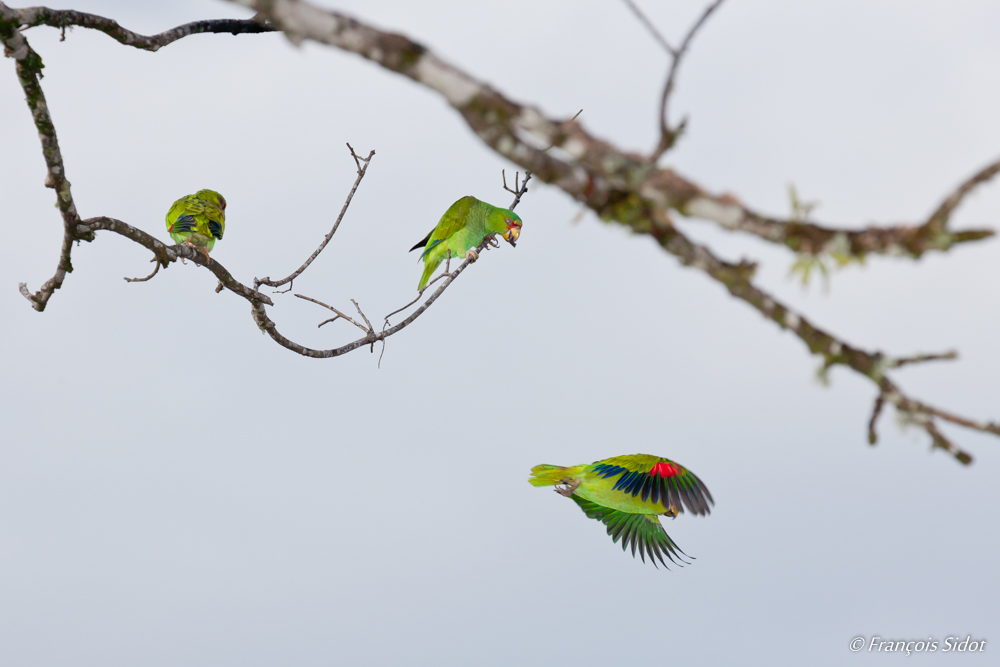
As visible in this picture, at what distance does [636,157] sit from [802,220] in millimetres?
485

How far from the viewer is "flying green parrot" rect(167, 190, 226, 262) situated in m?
5.54

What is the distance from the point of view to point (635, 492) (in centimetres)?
455

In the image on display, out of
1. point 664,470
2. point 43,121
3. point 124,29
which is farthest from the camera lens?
point 664,470

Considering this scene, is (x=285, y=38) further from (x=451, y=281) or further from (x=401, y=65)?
(x=451, y=281)

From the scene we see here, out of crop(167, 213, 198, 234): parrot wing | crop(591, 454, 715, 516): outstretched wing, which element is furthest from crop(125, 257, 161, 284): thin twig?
crop(591, 454, 715, 516): outstretched wing

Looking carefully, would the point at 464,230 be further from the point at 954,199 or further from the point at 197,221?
the point at 954,199

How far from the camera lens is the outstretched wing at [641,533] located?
17.8ft

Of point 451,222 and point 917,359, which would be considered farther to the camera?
point 451,222

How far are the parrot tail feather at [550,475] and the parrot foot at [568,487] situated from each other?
0.03 meters

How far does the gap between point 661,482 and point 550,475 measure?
2.95 ft

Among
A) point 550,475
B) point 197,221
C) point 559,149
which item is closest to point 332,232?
point 197,221

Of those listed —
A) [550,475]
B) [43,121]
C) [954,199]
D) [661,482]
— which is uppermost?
[43,121]

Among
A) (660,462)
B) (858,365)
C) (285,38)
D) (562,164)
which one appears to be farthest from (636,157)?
(660,462)

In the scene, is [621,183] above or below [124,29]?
below
